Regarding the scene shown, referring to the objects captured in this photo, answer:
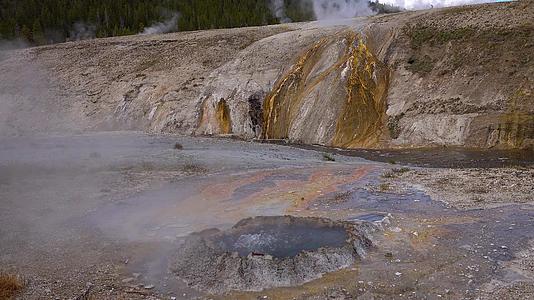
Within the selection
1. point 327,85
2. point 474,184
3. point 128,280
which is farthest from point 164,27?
point 128,280

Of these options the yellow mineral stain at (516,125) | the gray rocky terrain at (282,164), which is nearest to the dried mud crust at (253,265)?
the gray rocky terrain at (282,164)

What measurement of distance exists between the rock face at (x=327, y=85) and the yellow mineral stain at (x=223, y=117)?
9 cm

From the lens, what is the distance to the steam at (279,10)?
4235 inches

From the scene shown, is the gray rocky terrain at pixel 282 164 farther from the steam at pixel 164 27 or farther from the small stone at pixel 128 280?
the steam at pixel 164 27

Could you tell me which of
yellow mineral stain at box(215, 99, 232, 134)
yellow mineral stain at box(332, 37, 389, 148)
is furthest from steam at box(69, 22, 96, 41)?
yellow mineral stain at box(332, 37, 389, 148)

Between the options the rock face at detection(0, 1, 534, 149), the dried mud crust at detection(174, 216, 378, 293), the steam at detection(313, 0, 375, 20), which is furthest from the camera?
the steam at detection(313, 0, 375, 20)

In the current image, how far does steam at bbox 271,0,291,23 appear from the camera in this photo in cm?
10756

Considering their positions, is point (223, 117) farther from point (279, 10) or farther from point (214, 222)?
point (279, 10)

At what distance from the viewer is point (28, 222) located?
13.4 m

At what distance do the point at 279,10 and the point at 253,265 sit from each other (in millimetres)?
106922

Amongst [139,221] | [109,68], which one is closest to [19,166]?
[139,221]

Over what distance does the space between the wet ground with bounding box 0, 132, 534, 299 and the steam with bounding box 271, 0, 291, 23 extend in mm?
87847

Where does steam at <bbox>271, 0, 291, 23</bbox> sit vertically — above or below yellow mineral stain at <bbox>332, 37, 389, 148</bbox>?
above

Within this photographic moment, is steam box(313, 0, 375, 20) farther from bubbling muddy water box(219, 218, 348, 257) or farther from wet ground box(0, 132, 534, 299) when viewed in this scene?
bubbling muddy water box(219, 218, 348, 257)
